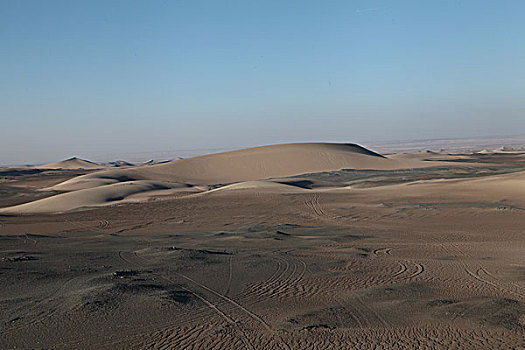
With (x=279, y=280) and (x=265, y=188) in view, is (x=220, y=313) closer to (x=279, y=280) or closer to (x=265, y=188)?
(x=279, y=280)

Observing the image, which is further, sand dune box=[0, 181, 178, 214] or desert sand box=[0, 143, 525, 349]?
sand dune box=[0, 181, 178, 214]

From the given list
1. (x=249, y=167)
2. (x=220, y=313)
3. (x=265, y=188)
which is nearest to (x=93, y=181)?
(x=249, y=167)

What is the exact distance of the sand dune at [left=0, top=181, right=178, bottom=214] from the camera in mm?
32969

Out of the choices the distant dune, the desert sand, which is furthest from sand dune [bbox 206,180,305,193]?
the distant dune

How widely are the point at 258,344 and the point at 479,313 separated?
13.0ft

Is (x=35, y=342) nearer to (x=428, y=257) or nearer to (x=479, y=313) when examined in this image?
(x=479, y=313)

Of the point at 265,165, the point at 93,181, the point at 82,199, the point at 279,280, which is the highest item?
the point at 265,165

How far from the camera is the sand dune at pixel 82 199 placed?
33.0m

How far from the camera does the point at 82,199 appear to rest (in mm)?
35344

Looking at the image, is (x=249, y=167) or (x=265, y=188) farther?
(x=249, y=167)

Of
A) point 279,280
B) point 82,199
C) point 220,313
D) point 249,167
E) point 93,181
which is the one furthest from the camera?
point 249,167

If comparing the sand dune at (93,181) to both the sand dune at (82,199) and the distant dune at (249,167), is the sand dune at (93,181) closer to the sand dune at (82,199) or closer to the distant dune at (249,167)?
the distant dune at (249,167)

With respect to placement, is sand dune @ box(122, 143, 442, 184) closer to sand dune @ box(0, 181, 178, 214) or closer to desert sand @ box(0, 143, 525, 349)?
sand dune @ box(0, 181, 178, 214)

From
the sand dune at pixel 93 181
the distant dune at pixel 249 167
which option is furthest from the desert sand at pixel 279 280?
the distant dune at pixel 249 167
